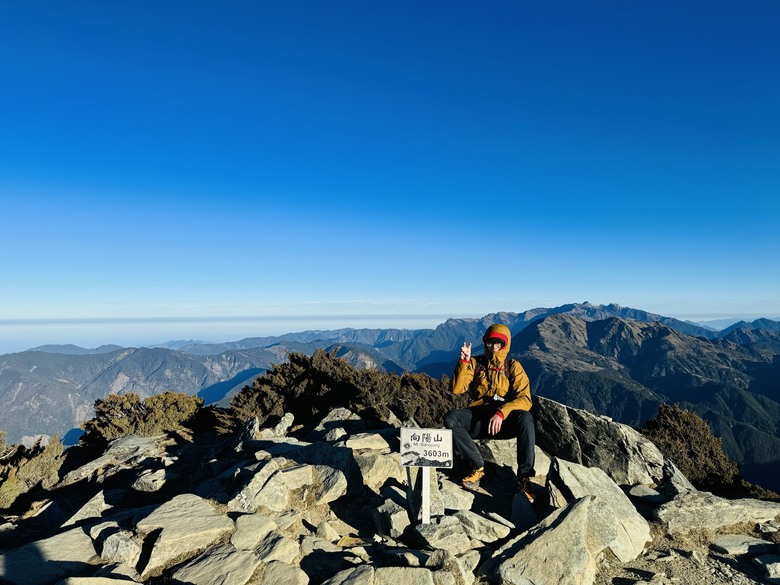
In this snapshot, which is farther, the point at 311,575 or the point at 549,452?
the point at 549,452

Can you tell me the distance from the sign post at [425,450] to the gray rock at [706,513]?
12.3 feet

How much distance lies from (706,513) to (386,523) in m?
4.90

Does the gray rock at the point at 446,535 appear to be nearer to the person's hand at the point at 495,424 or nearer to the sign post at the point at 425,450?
the sign post at the point at 425,450

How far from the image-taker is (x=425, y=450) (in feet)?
18.0

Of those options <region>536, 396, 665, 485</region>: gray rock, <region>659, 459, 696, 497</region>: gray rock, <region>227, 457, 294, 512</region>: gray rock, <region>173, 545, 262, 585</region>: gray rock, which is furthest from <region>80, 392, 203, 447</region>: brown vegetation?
<region>659, 459, 696, 497</region>: gray rock

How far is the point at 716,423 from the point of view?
159375 millimetres

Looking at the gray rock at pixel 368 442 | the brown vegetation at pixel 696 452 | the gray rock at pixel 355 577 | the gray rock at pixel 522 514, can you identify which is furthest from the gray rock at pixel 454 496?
the brown vegetation at pixel 696 452

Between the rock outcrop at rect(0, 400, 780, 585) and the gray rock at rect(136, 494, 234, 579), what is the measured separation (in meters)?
0.01

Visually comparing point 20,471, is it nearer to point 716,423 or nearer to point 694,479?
point 694,479

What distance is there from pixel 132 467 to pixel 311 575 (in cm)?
679

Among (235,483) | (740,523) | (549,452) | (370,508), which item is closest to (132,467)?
(235,483)

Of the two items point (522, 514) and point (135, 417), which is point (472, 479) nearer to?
point (522, 514)

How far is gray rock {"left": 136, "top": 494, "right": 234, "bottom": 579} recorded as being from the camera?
486 centimetres

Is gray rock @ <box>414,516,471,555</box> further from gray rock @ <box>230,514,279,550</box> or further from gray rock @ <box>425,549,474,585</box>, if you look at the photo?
gray rock @ <box>230,514,279,550</box>
